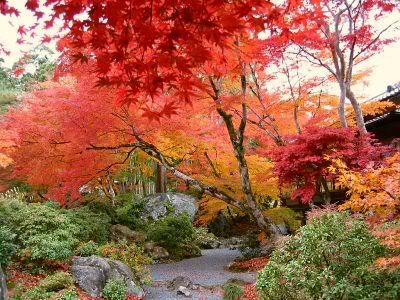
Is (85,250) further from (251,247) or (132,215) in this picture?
(132,215)

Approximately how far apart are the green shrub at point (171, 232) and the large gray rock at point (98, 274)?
6038 millimetres

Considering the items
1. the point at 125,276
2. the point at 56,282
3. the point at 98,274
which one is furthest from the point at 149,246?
the point at 56,282

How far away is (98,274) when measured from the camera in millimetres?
8727

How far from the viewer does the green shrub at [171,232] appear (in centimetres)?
1567

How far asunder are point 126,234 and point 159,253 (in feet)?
4.80

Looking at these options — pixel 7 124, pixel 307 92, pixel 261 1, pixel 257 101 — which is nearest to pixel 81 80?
pixel 7 124

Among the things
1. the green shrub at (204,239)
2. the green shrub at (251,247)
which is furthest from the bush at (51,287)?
the green shrub at (204,239)

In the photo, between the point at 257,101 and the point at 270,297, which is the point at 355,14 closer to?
the point at 257,101

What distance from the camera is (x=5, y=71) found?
2962 centimetres

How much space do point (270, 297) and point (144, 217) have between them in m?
12.2

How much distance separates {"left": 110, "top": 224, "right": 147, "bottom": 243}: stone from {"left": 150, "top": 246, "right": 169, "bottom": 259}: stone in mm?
625

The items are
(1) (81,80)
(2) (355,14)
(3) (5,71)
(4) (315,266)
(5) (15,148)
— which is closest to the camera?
(4) (315,266)

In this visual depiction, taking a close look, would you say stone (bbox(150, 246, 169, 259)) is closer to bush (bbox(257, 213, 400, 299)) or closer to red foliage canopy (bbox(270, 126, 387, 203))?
red foliage canopy (bbox(270, 126, 387, 203))

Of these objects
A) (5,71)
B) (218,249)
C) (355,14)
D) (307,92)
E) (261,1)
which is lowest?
(218,249)
